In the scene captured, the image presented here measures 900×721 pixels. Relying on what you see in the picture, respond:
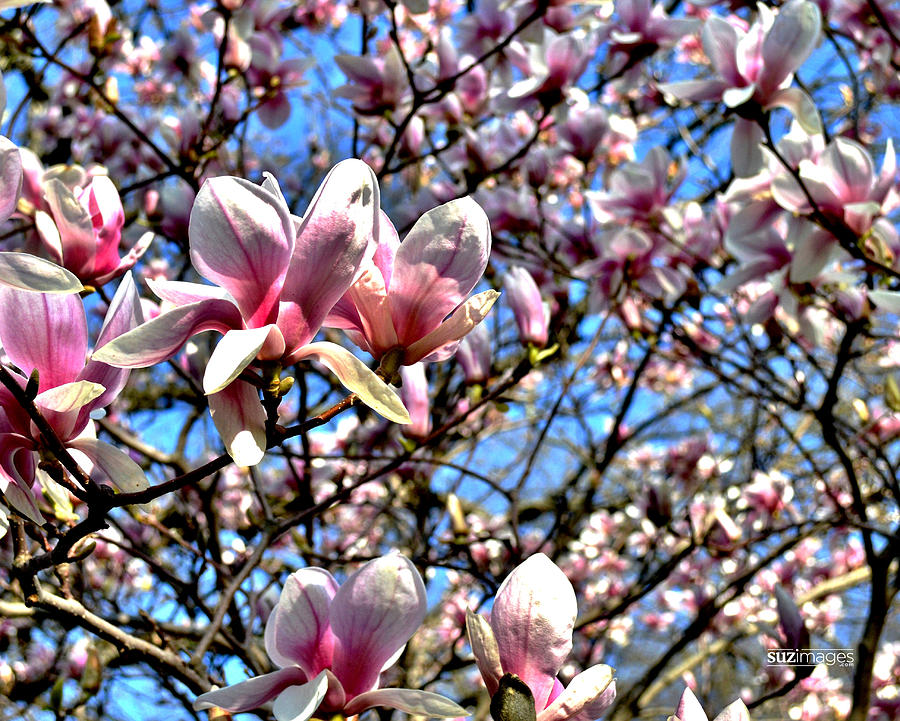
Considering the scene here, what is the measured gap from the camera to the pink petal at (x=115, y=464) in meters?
0.66

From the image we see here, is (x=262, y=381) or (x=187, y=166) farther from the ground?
(x=187, y=166)

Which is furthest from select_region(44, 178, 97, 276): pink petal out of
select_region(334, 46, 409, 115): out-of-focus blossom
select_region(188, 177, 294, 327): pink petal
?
select_region(334, 46, 409, 115): out-of-focus blossom

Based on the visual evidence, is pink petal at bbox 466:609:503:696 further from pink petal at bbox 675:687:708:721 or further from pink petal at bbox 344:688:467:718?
pink petal at bbox 675:687:708:721

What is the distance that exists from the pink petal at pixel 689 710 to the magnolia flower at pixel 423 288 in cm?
35

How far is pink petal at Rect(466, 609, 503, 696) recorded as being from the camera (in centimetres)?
60

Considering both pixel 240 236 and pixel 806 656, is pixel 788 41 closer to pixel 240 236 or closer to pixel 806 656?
pixel 806 656

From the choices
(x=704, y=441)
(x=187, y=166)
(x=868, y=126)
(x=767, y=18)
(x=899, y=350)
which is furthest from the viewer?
(x=868, y=126)

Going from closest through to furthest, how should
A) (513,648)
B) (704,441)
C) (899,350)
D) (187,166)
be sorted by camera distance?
(513,648), (187,166), (899,350), (704,441)

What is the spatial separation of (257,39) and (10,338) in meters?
1.49

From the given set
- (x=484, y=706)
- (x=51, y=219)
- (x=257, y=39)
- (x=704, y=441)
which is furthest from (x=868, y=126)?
(x=51, y=219)

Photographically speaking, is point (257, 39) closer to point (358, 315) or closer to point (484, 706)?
point (358, 315)

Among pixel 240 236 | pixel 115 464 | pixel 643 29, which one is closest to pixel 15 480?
pixel 115 464

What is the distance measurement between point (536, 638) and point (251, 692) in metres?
0.23

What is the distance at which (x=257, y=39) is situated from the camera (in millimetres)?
1919
